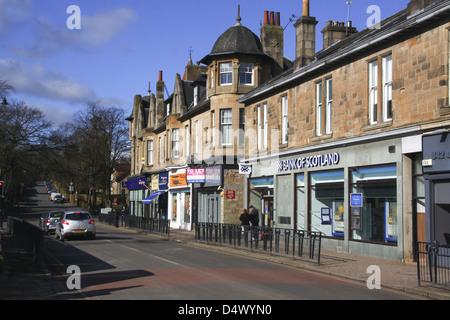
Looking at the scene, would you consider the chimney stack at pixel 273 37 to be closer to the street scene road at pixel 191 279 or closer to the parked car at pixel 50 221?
the parked car at pixel 50 221

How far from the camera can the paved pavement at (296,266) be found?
1150cm

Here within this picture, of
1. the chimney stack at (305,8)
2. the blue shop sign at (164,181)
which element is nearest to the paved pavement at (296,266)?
the chimney stack at (305,8)

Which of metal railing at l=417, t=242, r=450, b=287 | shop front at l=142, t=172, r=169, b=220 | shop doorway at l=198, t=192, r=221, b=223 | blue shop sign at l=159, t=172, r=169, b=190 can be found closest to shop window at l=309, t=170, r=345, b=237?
metal railing at l=417, t=242, r=450, b=287

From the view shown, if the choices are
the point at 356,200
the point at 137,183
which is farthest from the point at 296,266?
the point at 137,183

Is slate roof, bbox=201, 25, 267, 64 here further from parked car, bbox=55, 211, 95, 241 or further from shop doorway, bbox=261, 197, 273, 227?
parked car, bbox=55, 211, 95, 241

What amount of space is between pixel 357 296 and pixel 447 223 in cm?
A: 647

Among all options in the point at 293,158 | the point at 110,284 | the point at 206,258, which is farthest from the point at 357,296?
the point at 293,158

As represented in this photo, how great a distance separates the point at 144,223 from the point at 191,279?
25560mm

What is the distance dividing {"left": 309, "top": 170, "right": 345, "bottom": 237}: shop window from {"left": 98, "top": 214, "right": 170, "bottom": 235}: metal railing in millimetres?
12325

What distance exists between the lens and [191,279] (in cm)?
1330

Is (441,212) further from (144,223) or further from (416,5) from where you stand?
(144,223)

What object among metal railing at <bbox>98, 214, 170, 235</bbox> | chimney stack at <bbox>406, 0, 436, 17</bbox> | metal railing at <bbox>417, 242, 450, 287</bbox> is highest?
chimney stack at <bbox>406, 0, 436, 17</bbox>

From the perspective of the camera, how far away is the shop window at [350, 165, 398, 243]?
1891 centimetres

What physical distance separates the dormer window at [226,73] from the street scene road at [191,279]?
15.9m
